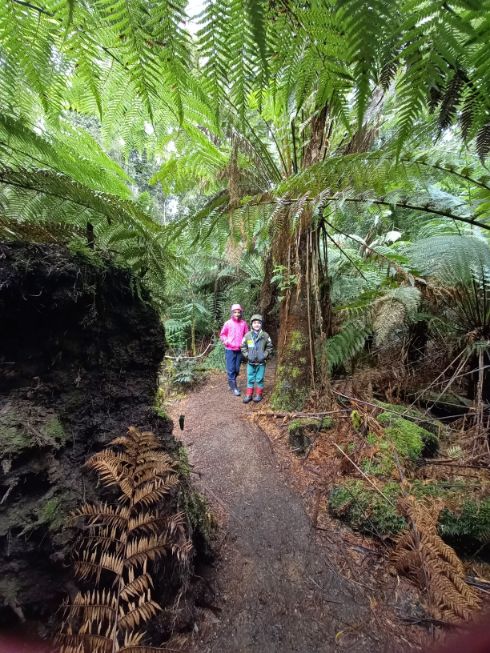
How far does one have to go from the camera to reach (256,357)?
15.7ft

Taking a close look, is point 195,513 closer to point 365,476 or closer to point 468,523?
point 365,476

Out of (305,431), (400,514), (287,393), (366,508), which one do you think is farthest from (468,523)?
(287,393)

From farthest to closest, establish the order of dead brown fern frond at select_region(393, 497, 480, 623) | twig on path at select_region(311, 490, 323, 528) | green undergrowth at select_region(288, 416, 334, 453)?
1. green undergrowth at select_region(288, 416, 334, 453)
2. twig on path at select_region(311, 490, 323, 528)
3. dead brown fern frond at select_region(393, 497, 480, 623)

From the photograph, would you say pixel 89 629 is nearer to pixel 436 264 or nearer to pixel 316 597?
pixel 316 597

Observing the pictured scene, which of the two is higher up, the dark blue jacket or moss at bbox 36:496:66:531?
the dark blue jacket

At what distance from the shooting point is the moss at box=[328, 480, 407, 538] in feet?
6.93

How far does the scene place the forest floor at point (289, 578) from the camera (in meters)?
1.53

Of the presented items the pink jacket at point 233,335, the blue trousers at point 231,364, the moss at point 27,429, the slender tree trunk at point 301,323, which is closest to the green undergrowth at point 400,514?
the slender tree trunk at point 301,323

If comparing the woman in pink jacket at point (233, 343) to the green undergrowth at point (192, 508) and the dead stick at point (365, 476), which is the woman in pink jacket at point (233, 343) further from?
the green undergrowth at point (192, 508)

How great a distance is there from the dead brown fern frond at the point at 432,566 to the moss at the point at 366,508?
18cm

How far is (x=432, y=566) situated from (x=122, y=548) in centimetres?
161

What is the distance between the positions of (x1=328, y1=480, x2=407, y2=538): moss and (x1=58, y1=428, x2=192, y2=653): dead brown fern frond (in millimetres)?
1574

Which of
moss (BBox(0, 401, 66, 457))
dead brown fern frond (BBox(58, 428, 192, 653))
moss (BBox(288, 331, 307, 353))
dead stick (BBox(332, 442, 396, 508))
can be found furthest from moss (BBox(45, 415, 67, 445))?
moss (BBox(288, 331, 307, 353))

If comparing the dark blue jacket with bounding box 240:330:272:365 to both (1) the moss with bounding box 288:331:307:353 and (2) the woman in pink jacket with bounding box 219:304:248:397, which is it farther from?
(1) the moss with bounding box 288:331:307:353
